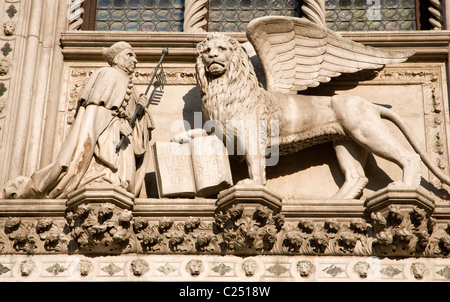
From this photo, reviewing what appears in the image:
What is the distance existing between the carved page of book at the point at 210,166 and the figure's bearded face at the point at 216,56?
70cm

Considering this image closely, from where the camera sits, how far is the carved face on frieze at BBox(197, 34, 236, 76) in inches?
423

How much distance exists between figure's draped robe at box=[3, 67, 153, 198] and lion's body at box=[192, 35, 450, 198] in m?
0.87

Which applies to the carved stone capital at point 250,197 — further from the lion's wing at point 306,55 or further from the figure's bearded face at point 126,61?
the figure's bearded face at point 126,61

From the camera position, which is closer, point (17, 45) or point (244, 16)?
point (17, 45)

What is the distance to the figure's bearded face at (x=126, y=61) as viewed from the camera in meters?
11.1

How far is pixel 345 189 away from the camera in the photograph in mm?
10680

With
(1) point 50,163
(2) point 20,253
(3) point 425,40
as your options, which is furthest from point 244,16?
(2) point 20,253

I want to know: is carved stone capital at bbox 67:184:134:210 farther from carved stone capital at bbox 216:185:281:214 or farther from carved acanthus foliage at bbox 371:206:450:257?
carved acanthus foliage at bbox 371:206:450:257

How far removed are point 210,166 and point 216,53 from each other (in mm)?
1167

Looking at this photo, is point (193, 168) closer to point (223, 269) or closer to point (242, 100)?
point (242, 100)

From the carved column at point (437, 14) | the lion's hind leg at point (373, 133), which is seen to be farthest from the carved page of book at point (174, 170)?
the carved column at point (437, 14)

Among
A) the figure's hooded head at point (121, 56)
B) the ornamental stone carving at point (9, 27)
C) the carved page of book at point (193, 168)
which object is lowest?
the carved page of book at point (193, 168)

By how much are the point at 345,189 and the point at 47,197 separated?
117 inches
